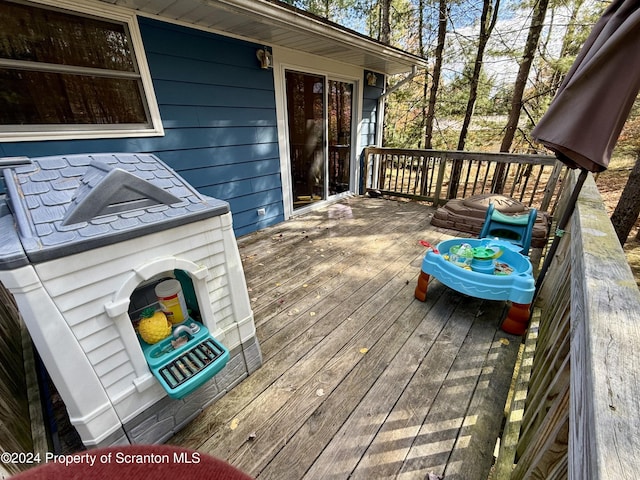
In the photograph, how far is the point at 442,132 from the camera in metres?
8.99

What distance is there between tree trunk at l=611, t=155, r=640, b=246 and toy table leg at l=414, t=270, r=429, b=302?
3377 millimetres

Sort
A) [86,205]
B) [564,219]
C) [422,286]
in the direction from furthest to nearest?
[422,286] < [564,219] < [86,205]

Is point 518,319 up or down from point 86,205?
down

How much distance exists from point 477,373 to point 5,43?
386cm

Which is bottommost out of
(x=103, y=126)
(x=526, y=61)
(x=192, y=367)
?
(x=192, y=367)

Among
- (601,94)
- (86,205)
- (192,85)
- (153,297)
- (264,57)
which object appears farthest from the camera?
(264,57)

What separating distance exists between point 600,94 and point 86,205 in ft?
7.47

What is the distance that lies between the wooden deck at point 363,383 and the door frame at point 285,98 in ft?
5.59

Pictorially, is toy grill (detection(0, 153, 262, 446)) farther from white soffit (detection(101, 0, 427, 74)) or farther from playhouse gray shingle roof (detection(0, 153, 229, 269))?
white soffit (detection(101, 0, 427, 74))

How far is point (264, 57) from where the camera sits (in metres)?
3.19

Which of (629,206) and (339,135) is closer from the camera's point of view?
(629,206)

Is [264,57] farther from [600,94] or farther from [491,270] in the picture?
[491,270]

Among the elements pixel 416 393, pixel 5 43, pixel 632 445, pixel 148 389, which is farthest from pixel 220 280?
pixel 5 43

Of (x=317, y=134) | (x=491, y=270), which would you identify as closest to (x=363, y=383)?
(x=491, y=270)
